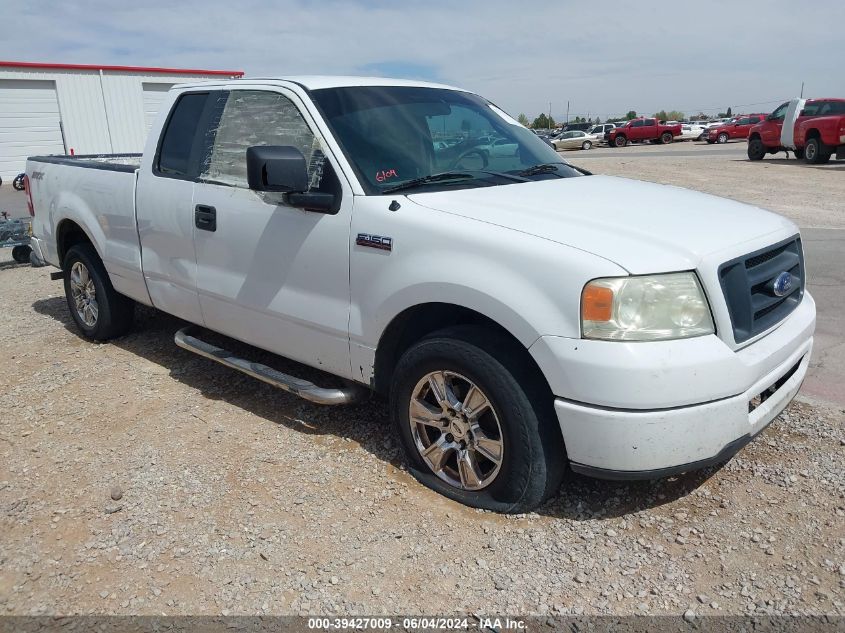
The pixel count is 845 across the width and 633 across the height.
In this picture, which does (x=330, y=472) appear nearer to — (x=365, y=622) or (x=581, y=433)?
(x=365, y=622)

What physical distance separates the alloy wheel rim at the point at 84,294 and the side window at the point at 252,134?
199cm

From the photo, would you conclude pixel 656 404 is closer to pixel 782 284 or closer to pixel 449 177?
pixel 782 284

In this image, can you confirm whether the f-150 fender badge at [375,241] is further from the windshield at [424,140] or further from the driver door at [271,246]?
the windshield at [424,140]

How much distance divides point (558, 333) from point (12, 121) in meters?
25.3

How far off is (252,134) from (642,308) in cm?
254

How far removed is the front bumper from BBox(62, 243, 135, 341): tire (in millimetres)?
3980

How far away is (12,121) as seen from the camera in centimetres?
2300

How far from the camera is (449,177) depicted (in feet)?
12.0

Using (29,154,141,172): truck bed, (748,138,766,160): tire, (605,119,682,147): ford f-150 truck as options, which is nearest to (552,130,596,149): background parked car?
(605,119,682,147): ford f-150 truck

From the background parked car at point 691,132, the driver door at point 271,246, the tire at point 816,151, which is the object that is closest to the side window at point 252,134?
the driver door at point 271,246

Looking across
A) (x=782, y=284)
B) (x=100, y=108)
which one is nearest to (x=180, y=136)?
(x=782, y=284)

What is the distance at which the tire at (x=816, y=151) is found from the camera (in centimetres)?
2155

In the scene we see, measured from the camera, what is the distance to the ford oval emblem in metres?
3.17

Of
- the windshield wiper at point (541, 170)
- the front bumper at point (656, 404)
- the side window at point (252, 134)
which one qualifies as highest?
the side window at point (252, 134)
